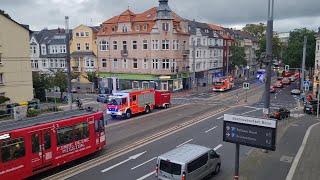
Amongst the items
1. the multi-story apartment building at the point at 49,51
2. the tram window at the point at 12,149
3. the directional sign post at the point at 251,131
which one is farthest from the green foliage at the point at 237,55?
the tram window at the point at 12,149

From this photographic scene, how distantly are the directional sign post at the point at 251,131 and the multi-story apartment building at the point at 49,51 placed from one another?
66.3 meters

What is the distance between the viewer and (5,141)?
55.4 ft

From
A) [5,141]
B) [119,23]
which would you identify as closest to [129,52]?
[119,23]

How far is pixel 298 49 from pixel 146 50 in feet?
131

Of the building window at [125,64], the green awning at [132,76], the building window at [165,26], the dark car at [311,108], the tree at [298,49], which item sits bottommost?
the dark car at [311,108]

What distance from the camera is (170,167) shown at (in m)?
16.9

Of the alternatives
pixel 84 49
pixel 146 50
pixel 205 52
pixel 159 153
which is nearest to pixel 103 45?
pixel 84 49

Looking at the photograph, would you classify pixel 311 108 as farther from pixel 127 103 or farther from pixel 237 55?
pixel 237 55

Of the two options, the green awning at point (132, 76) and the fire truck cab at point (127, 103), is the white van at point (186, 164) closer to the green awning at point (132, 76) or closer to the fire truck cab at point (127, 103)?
the fire truck cab at point (127, 103)

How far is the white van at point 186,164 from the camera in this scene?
16.6m

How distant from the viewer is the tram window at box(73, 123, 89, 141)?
70.2ft

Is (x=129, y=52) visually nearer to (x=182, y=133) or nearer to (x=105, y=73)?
(x=105, y=73)

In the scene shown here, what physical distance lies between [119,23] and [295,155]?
172 ft

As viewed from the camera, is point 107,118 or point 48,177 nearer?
point 48,177
